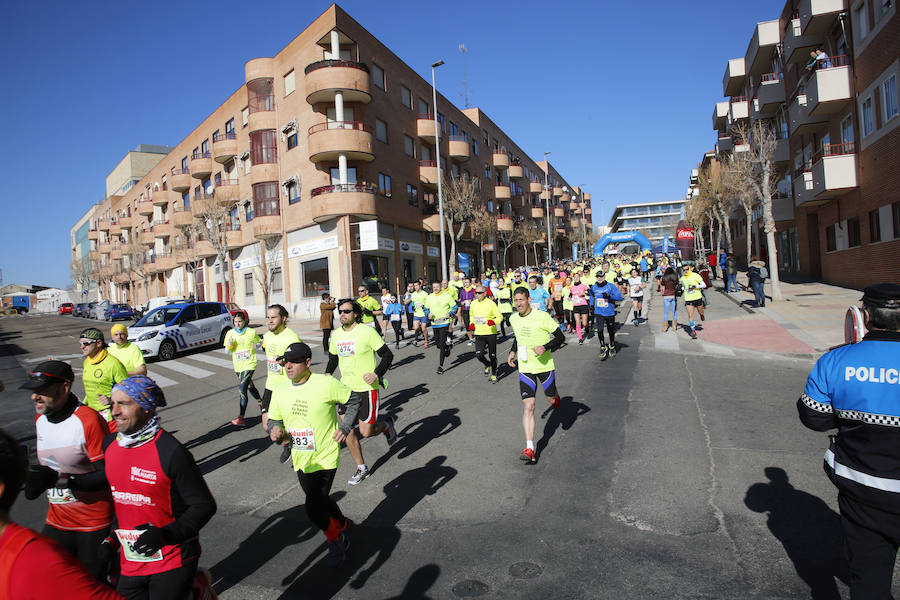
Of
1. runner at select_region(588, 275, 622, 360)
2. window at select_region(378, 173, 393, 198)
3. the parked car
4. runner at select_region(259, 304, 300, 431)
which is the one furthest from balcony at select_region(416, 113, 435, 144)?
runner at select_region(259, 304, 300, 431)

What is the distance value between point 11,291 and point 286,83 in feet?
408

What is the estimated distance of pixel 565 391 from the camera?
8.64 metres

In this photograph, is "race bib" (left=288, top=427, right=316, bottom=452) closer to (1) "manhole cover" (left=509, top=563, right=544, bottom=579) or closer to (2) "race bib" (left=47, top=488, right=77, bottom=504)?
(2) "race bib" (left=47, top=488, right=77, bottom=504)

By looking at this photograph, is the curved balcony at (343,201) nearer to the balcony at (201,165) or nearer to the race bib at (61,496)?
the balcony at (201,165)

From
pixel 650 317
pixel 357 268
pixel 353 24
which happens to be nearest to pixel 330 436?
pixel 650 317

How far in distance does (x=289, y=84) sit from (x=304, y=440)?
104ft

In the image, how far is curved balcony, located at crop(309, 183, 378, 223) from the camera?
27.3 meters

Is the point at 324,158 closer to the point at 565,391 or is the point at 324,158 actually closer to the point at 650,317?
the point at 650,317

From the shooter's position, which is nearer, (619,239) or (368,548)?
(368,548)

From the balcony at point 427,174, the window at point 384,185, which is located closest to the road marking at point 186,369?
the window at point 384,185

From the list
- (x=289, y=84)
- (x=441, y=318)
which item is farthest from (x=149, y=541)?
(x=289, y=84)

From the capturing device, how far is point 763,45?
29109mm

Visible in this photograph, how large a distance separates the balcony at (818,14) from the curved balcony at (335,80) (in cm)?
2018

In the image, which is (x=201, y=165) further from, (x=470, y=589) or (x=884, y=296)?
(x=884, y=296)
